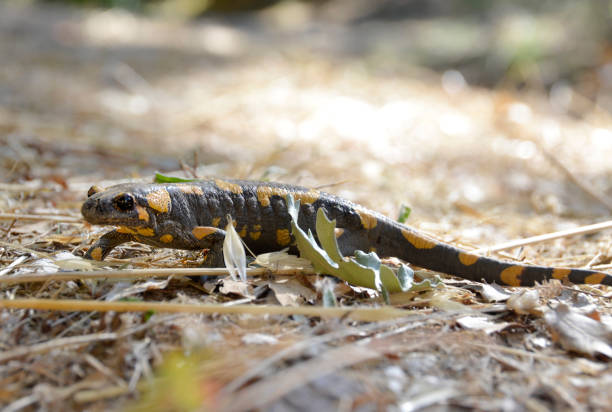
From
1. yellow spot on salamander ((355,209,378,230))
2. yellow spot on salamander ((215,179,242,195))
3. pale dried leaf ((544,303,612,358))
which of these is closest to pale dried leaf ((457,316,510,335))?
pale dried leaf ((544,303,612,358))

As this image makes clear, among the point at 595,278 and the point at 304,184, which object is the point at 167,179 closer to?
the point at 304,184

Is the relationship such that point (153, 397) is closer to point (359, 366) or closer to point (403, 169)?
point (359, 366)

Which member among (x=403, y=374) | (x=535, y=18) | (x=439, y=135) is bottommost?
(x=403, y=374)

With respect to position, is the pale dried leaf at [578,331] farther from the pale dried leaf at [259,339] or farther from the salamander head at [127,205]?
the salamander head at [127,205]

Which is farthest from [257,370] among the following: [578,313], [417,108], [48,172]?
[417,108]

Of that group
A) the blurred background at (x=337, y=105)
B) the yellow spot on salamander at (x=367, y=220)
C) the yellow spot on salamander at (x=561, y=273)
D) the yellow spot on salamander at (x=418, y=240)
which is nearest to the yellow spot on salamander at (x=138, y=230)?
the blurred background at (x=337, y=105)
